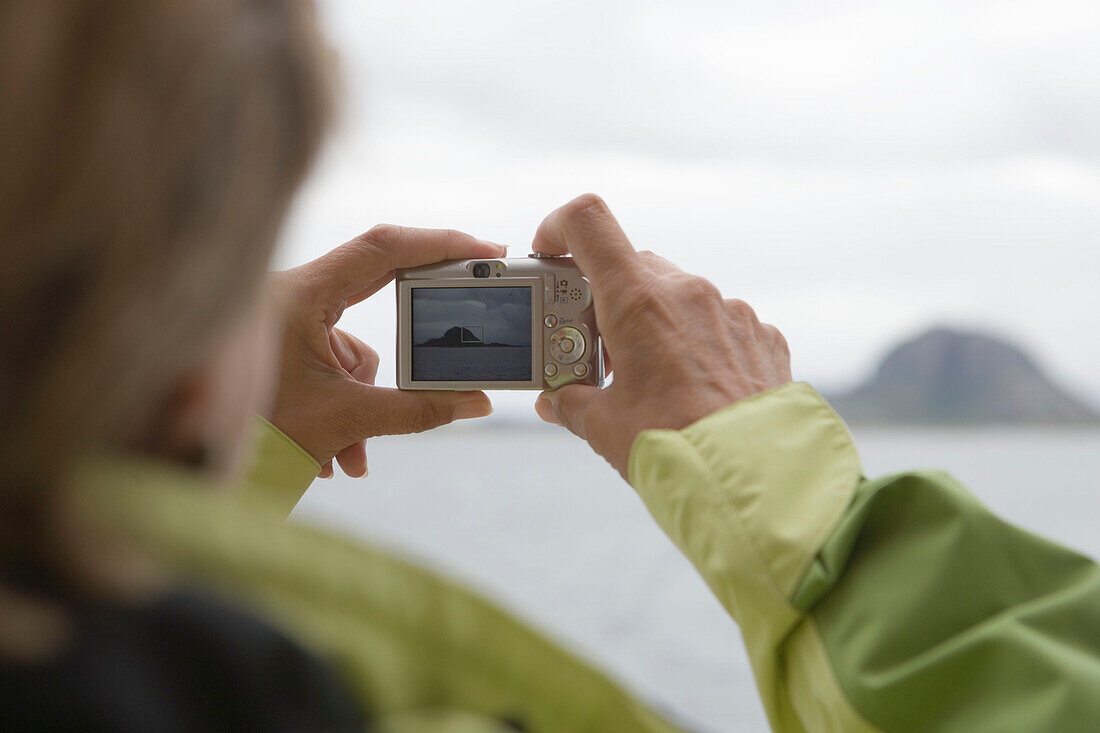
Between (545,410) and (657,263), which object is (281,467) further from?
(657,263)

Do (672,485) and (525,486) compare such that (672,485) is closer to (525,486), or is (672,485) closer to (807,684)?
(807,684)

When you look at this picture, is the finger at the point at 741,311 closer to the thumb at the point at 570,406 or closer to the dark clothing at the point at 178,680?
the thumb at the point at 570,406

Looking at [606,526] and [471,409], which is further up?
[471,409]

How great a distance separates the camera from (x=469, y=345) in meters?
0.75

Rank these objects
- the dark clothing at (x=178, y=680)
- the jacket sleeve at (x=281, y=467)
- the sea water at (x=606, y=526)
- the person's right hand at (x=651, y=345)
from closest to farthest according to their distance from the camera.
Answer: the dark clothing at (x=178, y=680) → the person's right hand at (x=651, y=345) → the jacket sleeve at (x=281, y=467) → the sea water at (x=606, y=526)

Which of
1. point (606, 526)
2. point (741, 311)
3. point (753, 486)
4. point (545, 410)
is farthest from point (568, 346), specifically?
point (606, 526)

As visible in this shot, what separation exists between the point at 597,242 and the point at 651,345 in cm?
11

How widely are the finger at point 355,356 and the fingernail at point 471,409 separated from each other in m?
0.09

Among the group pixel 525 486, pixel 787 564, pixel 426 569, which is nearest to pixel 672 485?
pixel 787 564

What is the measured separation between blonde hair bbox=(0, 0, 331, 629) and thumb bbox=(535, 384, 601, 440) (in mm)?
418

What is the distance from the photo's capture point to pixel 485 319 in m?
0.75

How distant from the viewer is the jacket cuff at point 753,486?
399 mm

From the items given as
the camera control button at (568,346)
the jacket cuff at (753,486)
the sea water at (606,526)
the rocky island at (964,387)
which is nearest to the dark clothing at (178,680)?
the jacket cuff at (753,486)

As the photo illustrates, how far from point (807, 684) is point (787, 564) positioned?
0.05 m
